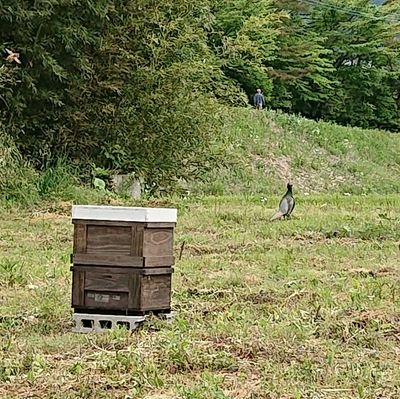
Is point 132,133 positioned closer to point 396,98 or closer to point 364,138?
point 364,138

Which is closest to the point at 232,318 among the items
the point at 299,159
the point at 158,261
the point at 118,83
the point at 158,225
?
the point at 158,261

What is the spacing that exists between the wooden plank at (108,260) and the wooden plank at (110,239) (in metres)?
0.03

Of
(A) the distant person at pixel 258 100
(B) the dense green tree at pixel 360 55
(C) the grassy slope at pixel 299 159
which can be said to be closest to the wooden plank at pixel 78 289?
(C) the grassy slope at pixel 299 159

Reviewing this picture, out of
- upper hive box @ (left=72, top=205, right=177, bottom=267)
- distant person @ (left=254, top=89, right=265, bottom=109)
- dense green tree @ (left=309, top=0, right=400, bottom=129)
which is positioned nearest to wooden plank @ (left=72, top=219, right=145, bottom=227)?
upper hive box @ (left=72, top=205, right=177, bottom=267)

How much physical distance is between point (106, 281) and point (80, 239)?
0.78 feet

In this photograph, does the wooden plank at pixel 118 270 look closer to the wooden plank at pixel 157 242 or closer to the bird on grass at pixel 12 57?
the wooden plank at pixel 157 242

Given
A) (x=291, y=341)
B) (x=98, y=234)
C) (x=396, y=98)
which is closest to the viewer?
(x=291, y=341)

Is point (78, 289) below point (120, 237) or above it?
below

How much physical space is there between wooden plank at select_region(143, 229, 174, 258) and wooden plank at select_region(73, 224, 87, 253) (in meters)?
0.29

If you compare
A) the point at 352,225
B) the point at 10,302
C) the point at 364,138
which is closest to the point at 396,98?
the point at 364,138

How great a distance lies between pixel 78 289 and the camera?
13.3 feet

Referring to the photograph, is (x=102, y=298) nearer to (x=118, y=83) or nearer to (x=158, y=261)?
(x=158, y=261)

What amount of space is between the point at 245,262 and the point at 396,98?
25037 millimetres

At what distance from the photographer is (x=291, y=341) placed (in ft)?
12.0
